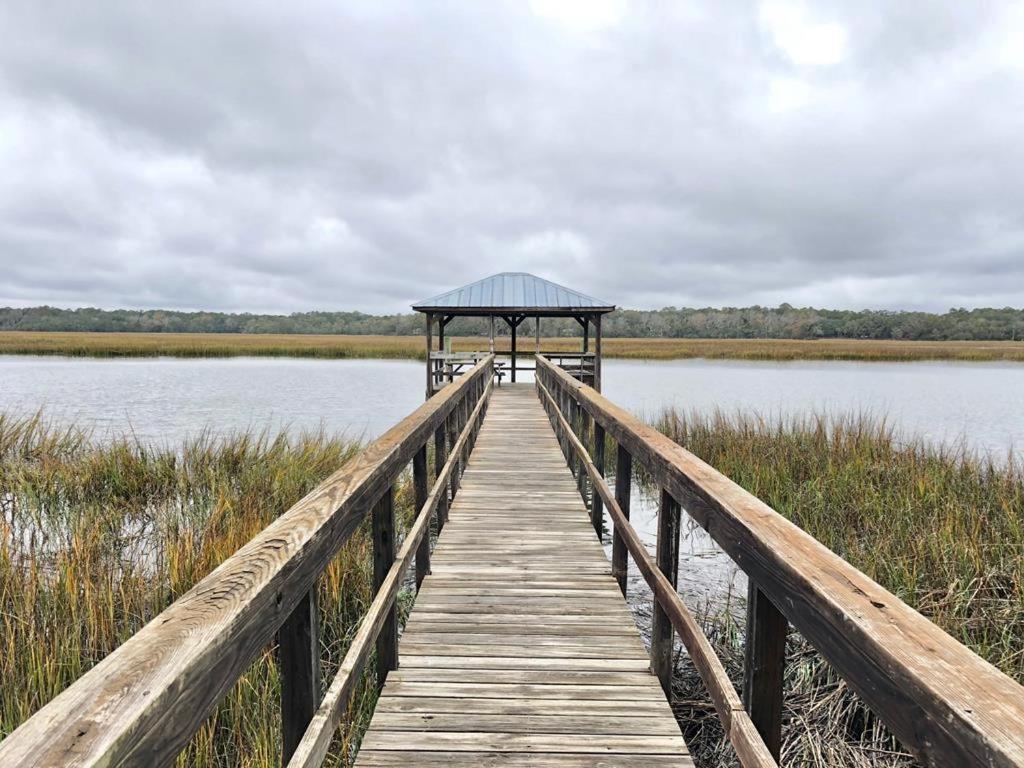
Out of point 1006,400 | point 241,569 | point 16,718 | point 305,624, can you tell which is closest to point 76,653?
point 16,718

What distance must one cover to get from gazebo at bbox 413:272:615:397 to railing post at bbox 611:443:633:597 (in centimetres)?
1237

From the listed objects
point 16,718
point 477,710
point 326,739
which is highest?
point 326,739

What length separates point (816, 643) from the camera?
4.04 ft

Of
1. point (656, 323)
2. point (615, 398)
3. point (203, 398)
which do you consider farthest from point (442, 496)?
point (656, 323)

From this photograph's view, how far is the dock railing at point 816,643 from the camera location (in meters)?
0.84

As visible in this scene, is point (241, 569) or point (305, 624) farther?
point (305, 624)

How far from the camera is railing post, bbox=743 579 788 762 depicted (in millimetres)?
1529

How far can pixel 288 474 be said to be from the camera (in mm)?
8141

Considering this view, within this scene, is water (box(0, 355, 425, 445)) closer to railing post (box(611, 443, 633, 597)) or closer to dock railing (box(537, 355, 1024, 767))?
railing post (box(611, 443, 633, 597))

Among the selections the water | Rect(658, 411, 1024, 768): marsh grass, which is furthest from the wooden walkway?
the water

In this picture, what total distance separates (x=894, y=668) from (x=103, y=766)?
3.76ft

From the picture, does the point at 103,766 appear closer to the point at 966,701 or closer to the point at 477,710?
the point at 966,701

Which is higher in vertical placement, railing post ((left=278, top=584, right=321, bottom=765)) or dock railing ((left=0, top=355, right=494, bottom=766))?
dock railing ((left=0, top=355, right=494, bottom=766))

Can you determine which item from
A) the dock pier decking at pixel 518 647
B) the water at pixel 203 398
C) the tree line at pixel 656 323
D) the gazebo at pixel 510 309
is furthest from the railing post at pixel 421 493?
the tree line at pixel 656 323
